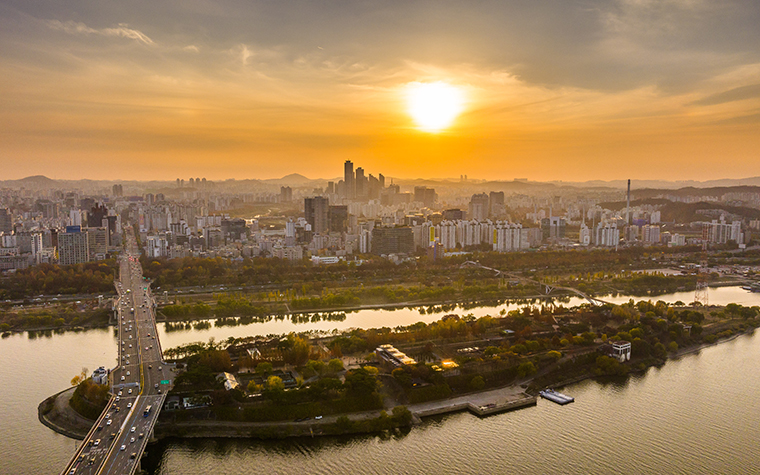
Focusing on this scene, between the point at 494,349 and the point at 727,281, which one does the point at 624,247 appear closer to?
the point at 727,281

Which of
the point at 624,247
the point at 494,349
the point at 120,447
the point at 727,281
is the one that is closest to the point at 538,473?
the point at 494,349

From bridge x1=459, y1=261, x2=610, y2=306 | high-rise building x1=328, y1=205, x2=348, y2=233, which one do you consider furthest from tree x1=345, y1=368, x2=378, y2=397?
high-rise building x1=328, y1=205, x2=348, y2=233

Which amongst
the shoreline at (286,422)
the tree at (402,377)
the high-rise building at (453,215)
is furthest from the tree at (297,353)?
the high-rise building at (453,215)

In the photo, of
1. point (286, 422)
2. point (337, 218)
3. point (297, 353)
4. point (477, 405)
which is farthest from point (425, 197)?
point (286, 422)

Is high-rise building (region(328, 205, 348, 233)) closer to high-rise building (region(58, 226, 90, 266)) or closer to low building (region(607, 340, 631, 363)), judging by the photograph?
high-rise building (region(58, 226, 90, 266))

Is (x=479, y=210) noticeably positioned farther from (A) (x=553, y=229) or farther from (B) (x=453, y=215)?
(A) (x=553, y=229)
